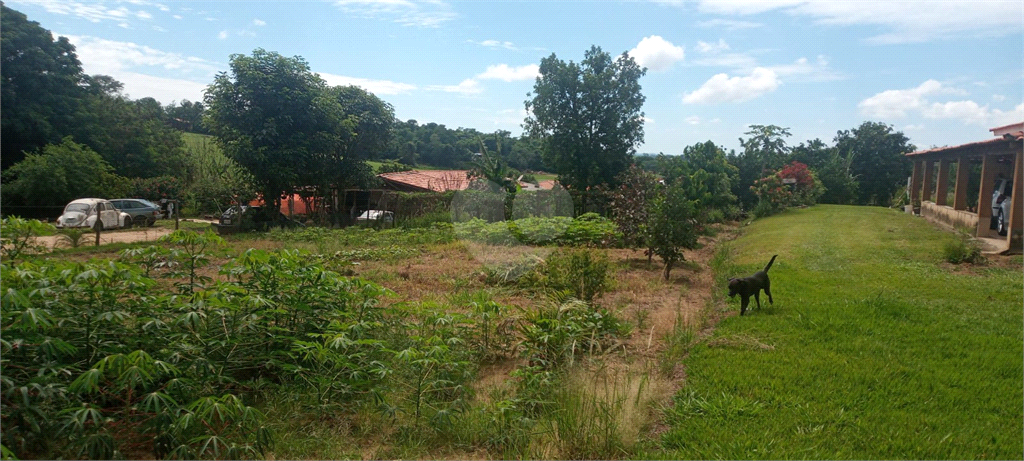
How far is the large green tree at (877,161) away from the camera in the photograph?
98.0 feet

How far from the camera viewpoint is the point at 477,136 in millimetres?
22297

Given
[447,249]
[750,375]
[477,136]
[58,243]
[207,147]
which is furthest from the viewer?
[207,147]

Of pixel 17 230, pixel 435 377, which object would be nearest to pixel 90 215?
pixel 17 230

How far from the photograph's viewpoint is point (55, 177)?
59.5 ft

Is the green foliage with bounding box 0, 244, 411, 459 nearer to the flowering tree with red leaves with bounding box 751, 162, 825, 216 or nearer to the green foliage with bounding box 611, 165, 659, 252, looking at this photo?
the green foliage with bounding box 611, 165, 659, 252

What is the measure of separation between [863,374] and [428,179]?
2190 cm

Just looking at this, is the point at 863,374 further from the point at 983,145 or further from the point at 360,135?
the point at 360,135

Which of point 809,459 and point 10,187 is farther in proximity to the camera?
point 10,187

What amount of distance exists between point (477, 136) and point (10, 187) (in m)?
15.5

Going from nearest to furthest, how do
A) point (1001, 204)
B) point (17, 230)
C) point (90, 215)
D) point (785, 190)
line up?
1. point (17, 230)
2. point (1001, 204)
3. point (90, 215)
4. point (785, 190)

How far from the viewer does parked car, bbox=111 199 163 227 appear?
19016 mm

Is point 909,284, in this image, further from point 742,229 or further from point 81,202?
point 81,202

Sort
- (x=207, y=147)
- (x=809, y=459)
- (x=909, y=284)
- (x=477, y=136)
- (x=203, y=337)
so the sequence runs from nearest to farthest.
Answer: (x=809, y=459)
(x=203, y=337)
(x=909, y=284)
(x=477, y=136)
(x=207, y=147)

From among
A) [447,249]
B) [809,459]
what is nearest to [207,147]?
[447,249]
